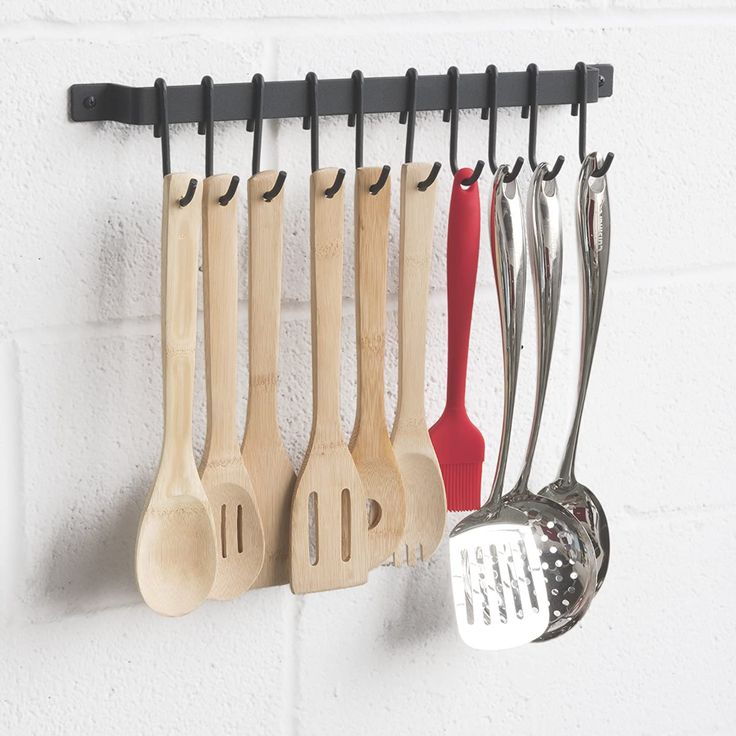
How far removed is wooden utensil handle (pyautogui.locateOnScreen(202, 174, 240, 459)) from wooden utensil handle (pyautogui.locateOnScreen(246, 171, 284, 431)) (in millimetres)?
11

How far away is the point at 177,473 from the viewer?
737 mm

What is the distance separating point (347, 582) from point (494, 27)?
0.40 m

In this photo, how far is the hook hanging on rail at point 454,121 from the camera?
30.9 inches

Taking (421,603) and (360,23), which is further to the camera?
(421,603)

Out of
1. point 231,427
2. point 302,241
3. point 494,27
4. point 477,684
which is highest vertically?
point 494,27

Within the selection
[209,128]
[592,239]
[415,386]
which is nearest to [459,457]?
[415,386]

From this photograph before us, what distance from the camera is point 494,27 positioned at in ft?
2.71

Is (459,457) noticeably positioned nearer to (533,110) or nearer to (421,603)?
(421,603)

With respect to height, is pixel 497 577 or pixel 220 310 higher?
pixel 220 310

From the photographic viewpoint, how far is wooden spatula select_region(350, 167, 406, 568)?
766 millimetres

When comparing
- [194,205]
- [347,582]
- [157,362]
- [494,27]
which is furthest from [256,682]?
[494,27]

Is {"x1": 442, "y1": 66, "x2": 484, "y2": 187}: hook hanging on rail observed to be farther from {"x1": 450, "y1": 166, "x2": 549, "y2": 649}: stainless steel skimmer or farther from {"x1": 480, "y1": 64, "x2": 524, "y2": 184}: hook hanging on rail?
{"x1": 450, "y1": 166, "x2": 549, "y2": 649}: stainless steel skimmer

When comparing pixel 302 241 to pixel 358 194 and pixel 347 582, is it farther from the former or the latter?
pixel 347 582

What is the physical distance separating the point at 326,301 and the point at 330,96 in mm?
132
